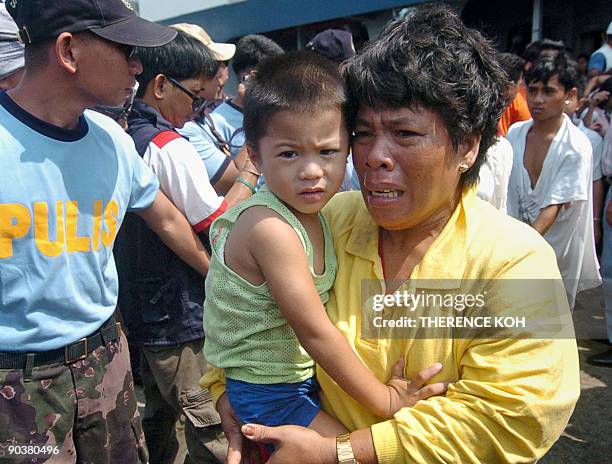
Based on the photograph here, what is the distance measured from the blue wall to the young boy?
8847mm

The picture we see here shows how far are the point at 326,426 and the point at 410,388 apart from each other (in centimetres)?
26

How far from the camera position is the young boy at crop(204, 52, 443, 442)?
4.81 feet

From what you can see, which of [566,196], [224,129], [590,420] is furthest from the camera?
[224,129]

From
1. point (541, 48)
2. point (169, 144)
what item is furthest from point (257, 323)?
point (541, 48)

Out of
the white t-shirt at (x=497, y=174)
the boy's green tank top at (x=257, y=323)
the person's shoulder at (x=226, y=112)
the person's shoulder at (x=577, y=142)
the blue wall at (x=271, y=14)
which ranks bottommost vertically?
the boy's green tank top at (x=257, y=323)

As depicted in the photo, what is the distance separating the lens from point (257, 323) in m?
1.56

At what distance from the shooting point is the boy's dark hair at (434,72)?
1.46m

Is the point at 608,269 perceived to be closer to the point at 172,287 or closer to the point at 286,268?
the point at 172,287

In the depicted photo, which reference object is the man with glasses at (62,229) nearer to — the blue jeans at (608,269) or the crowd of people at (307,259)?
the crowd of people at (307,259)

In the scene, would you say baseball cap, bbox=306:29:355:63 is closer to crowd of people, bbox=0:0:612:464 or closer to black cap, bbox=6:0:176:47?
crowd of people, bbox=0:0:612:464

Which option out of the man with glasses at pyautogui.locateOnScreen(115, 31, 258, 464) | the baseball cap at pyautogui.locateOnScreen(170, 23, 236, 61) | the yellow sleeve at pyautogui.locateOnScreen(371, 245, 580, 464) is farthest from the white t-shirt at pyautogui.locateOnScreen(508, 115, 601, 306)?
the yellow sleeve at pyautogui.locateOnScreen(371, 245, 580, 464)

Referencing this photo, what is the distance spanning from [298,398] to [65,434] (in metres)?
0.90

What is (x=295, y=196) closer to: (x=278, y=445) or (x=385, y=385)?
(x=385, y=385)

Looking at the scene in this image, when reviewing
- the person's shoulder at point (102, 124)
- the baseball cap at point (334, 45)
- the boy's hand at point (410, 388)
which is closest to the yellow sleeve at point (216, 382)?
the boy's hand at point (410, 388)
